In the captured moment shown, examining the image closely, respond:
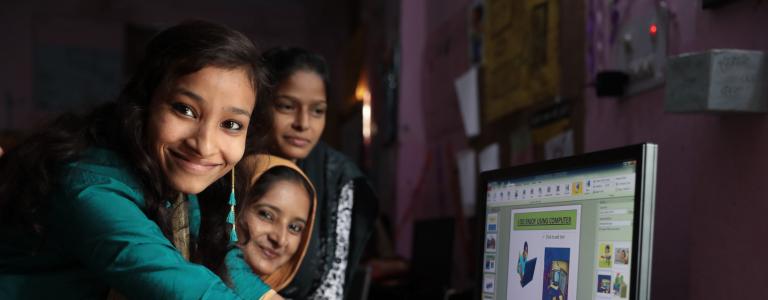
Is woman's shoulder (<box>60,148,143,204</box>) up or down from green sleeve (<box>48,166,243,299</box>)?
up

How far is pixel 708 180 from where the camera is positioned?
3.50ft

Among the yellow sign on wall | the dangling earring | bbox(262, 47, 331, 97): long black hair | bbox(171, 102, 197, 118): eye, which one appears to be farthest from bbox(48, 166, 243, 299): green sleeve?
the yellow sign on wall

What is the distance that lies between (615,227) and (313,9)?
463 centimetres

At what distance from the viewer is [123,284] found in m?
0.84

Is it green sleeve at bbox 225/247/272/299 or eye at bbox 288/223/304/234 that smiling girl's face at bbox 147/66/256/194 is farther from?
eye at bbox 288/223/304/234

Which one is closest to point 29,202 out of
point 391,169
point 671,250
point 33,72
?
point 671,250

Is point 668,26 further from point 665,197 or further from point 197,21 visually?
point 197,21

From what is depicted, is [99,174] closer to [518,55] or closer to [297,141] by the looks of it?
[297,141]

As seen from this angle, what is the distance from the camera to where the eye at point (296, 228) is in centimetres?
144

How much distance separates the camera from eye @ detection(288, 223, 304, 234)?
4.73 ft

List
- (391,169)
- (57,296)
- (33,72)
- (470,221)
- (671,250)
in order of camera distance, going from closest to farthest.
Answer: (57,296) < (671,250) < (470,221) < (391,169) < (33,72)

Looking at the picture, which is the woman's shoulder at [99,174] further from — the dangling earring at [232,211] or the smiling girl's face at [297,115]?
the smiling girl's face at [297,115]

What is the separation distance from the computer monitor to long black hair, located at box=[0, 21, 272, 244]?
0.39 metres

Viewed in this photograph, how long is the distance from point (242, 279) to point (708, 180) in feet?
2.06
